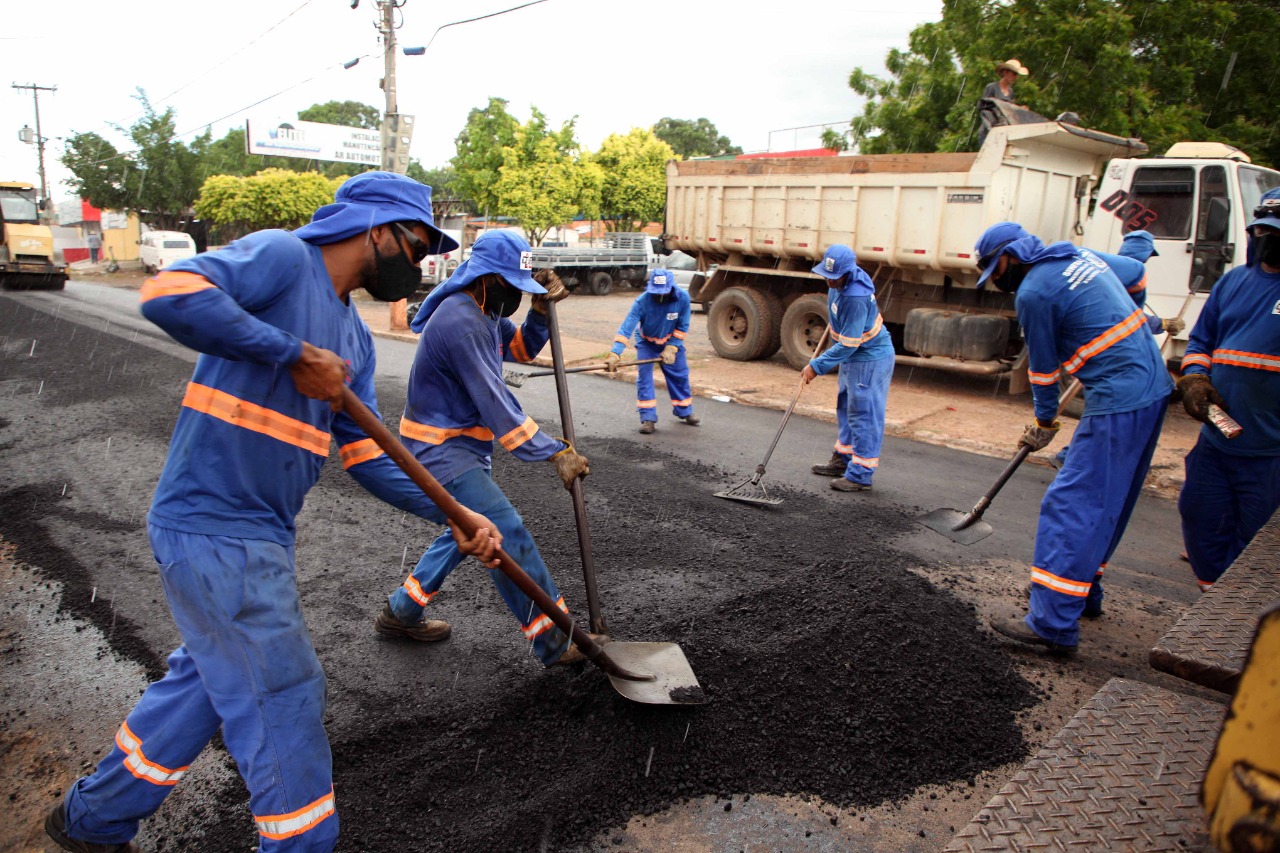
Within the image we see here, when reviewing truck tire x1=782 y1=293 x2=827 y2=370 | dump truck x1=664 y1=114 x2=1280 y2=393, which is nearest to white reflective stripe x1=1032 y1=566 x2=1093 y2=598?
dump truck x1=664 y1=114 x2=1280 y2=393

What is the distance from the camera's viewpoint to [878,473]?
638cm

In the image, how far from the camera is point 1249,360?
11.5ft

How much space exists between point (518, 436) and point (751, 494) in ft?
9.19

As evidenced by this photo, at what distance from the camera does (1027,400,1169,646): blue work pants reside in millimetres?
3375

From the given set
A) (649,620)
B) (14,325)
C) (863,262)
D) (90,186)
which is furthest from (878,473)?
(90,186)

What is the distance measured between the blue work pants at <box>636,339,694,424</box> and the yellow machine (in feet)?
68.3

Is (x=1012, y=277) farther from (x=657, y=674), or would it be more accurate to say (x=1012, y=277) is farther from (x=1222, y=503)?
(x=657, y=674)

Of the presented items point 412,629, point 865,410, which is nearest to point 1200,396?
point 865,410

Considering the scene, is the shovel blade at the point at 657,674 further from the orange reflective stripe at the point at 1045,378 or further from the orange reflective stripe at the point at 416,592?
the orange reflective stripe at the point at 1045,378

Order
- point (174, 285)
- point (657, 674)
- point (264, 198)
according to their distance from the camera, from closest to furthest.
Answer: point (174, 285), point (657, 674), point (264, 198)

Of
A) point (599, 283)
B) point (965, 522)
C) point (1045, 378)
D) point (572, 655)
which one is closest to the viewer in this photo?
point (572, 655)

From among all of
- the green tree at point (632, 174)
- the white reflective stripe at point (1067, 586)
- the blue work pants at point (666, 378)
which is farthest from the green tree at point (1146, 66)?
the green tree at point (632, 174)

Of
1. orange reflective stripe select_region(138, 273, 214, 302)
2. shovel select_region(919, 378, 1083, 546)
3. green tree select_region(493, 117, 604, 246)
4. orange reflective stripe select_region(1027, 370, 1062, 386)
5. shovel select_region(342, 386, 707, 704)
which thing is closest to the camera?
orange reflective stripe select_region(138, 273, 214, 302)

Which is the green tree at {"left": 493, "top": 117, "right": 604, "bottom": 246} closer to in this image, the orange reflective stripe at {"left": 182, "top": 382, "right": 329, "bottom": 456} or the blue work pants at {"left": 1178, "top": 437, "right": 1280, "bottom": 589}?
the blue work pants at {"left": 1178, "top": 437, "right": 1280, "bottom": 589}
